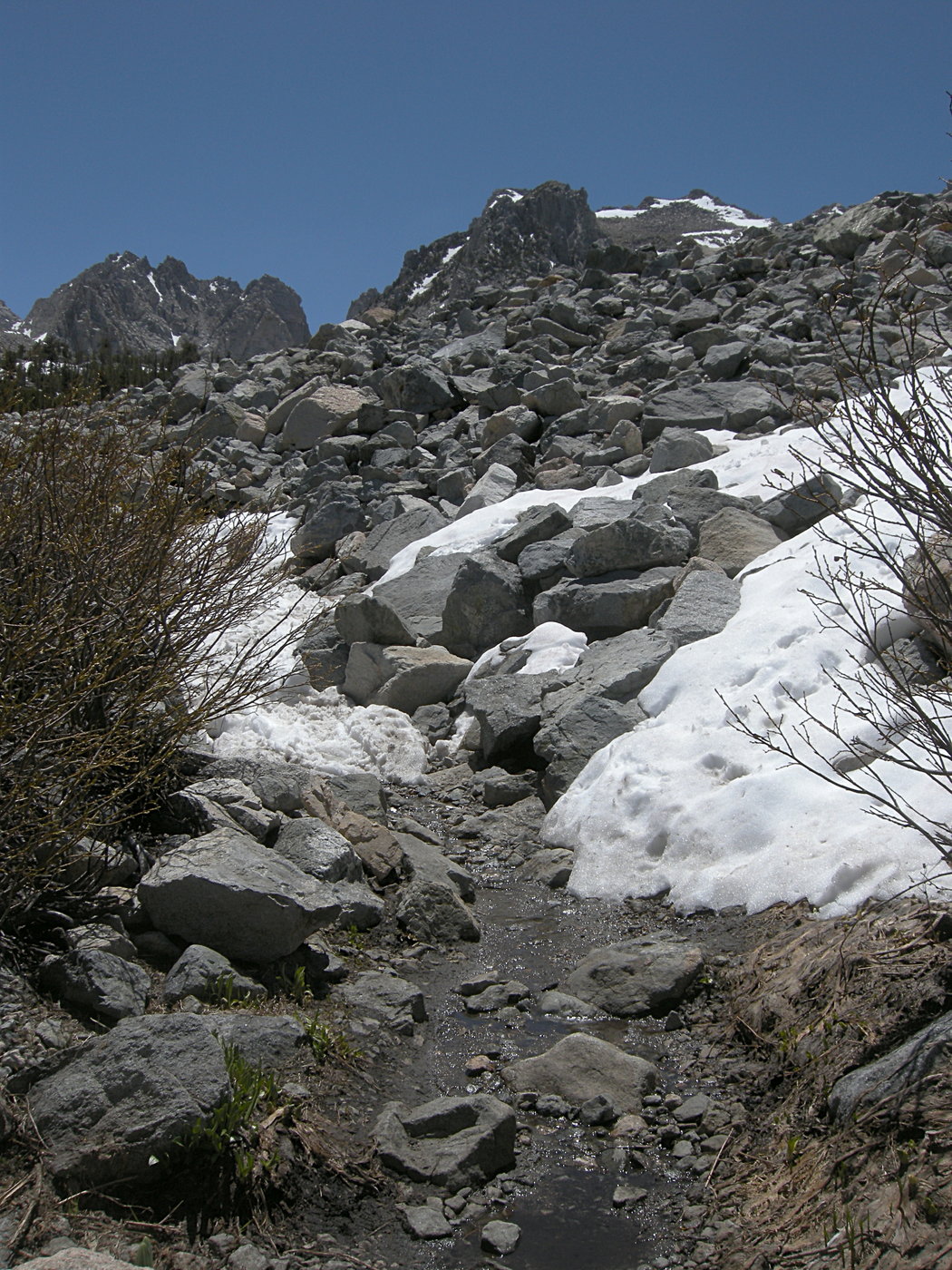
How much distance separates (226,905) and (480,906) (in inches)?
75.8

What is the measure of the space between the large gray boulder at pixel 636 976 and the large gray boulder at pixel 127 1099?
2.05m

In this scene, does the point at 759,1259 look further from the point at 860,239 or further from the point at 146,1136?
the point at 860,239

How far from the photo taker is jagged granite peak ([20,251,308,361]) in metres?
86.4

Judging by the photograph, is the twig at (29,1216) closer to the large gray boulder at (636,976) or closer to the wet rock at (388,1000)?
the wet rock at (388,1000)

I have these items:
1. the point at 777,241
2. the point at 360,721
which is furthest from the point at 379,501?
the point at 777,241

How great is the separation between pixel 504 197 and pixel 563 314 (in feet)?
71.1

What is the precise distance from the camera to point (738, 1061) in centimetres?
424

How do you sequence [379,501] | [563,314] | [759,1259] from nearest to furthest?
1. [759,1259]
2. [379,501]
3. [563,314]

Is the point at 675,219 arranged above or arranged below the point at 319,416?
above

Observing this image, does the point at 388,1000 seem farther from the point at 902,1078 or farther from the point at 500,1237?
the point at 902,1078

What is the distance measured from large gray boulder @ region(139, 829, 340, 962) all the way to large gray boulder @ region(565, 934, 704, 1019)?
1.37m

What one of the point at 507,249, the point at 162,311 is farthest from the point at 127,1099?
the point at 162,311

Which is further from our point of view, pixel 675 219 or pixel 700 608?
pixel 675 219

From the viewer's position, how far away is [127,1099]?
10.9 feet
